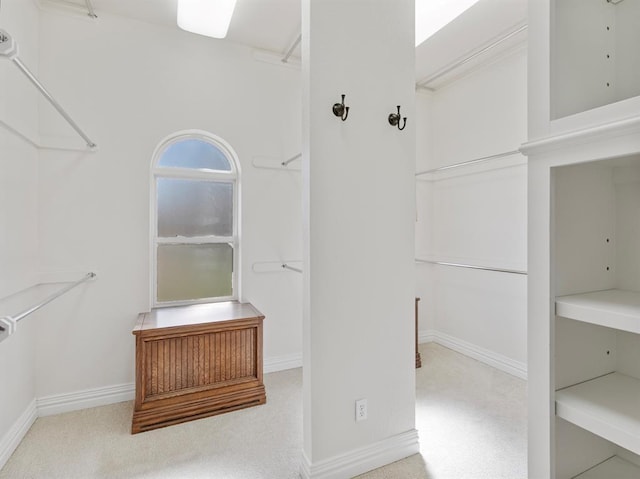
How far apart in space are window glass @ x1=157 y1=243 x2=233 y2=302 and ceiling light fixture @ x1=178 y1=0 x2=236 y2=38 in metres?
1.67

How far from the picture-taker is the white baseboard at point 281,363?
296cm

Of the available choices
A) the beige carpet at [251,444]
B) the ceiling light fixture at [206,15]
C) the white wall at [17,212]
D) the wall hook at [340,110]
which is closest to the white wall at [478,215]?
the beige carpet at [251,444]

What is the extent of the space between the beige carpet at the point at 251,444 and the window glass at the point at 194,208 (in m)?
1.41

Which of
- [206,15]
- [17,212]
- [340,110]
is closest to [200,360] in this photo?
[17,212]

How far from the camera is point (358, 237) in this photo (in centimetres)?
173

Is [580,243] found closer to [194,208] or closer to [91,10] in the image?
[194,208]

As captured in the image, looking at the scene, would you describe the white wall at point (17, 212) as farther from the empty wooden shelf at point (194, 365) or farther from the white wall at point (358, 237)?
the white wall at point (358, 237)

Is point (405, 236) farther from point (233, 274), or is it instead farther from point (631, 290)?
point (233, 274)

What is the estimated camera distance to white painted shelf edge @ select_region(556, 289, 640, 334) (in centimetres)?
71

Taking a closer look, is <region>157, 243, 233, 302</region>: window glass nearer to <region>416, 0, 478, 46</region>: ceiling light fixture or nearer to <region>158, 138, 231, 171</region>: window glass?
<region>158, 138, 231, 171</region>: window glass

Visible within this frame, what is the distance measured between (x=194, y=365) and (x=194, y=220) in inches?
48.0

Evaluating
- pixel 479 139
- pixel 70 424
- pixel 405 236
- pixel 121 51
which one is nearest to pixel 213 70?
pixel 121 51

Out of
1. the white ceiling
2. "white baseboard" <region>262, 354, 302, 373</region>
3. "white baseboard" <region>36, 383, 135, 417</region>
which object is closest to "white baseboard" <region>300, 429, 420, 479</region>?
"white baseboard" <region>262, 354, 302, 373</region>

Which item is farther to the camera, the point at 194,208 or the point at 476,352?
the point at 476,352
